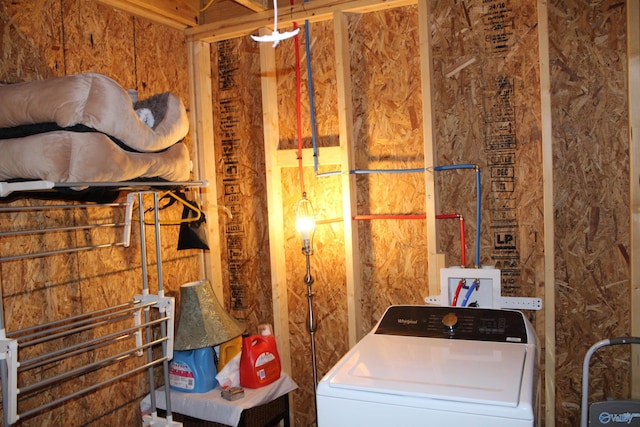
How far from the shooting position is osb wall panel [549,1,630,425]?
Answer: 97.5 inches

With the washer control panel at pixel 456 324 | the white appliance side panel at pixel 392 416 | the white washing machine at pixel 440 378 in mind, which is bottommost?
the white appliance side panel at pixel 392 416

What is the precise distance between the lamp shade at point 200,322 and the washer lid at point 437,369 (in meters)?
0.97

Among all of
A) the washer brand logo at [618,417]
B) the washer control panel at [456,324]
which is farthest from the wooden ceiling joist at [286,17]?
the washer brand logo at [618,417]

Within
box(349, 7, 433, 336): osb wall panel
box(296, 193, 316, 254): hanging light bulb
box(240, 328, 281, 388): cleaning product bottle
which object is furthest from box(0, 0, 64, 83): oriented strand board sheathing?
box(240, 328, 281, 388): cleaning product bottle

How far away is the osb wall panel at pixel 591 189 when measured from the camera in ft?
8.13

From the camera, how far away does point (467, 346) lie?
6.22ft

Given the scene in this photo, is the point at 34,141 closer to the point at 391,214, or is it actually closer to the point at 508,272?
the point at 391,214

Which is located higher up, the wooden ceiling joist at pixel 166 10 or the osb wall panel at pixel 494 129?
the wooden ceiling joist at pixel 166 10

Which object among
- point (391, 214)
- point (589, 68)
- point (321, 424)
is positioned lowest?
point (321, 424)

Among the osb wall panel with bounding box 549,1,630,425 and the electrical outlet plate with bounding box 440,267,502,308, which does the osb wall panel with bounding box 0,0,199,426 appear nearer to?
the electrical outlet plate with bounding box 440,267,502,308

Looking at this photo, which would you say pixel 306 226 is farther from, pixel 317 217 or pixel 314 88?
pixel 314 88

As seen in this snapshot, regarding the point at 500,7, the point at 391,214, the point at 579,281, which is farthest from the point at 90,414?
the point at 500,7

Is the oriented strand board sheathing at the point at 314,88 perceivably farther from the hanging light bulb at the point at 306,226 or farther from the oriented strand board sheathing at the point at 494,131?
the oriented strand board sheathing at the point at 494,131

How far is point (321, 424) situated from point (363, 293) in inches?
51.9
